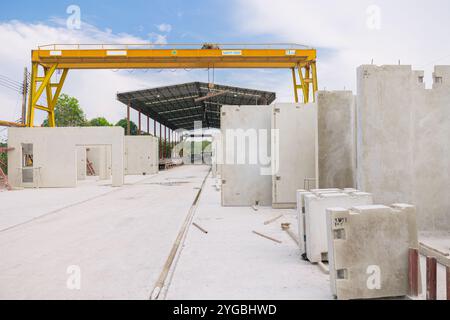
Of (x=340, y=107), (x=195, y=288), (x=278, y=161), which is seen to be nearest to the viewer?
(x=195, y=288)

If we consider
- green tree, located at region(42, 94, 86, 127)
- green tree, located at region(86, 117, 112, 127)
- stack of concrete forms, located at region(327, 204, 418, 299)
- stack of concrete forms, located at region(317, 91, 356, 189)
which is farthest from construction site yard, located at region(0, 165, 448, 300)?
green tree, located at region(86, 117, 112, 127)

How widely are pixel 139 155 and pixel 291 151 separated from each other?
22180 millimetres

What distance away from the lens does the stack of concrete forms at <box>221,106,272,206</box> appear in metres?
10.4

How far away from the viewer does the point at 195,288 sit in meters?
3.85

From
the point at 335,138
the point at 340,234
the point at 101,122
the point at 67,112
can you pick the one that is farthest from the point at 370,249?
the point at 101,122

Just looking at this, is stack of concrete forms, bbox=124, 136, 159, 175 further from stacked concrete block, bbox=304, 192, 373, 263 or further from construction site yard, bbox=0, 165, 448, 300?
stacked concrete block, bbox=304, 192, 373, 263

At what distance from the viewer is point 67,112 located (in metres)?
57.3

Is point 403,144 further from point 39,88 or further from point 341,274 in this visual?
point 39,88

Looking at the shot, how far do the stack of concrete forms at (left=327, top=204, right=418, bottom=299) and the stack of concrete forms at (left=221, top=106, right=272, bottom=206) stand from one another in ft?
Result: 22.1

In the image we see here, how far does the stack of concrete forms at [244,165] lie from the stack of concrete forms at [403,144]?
4278 millimetres
